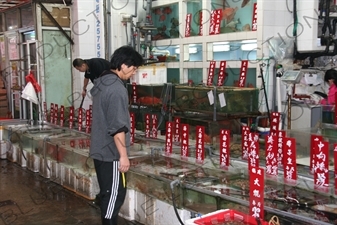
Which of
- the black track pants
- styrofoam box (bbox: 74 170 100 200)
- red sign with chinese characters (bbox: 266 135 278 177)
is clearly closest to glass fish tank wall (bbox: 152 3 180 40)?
styrofoam box (bbox: 74 170 100 200)

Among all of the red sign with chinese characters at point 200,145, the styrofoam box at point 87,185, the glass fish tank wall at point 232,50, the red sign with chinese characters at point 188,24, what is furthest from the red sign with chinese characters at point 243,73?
the styrofoam box at point 87,185

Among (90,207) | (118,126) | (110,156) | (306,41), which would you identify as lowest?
(90,207)

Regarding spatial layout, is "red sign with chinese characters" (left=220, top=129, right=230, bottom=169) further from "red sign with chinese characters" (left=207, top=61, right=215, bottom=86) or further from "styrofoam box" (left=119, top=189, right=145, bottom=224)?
"red sign with chinese characters" (left=207, top=61, right=215, bottom=86)

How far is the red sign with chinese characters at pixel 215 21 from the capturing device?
25.2 ft

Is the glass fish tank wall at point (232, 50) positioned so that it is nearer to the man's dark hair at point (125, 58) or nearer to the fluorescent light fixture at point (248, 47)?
the fluorescent light fixture at point (248, 47)

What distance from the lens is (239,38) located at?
7.37 meters

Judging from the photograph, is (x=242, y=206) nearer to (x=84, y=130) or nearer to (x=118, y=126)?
(x=118, y=126)

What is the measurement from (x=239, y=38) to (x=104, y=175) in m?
4.64

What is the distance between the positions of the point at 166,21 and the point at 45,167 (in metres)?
4.32

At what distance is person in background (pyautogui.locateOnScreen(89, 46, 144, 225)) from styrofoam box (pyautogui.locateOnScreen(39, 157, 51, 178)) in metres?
2.92

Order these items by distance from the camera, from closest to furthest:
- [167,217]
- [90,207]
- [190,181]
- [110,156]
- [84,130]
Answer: [110,156] < [190,181] < [167,217] < [90,207] < [84,130]

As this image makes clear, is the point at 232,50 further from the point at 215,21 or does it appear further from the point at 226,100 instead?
the point at 226,100

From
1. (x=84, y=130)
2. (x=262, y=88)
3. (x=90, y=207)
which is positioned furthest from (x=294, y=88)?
(x=90, y=207)

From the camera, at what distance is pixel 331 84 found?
6.95m
